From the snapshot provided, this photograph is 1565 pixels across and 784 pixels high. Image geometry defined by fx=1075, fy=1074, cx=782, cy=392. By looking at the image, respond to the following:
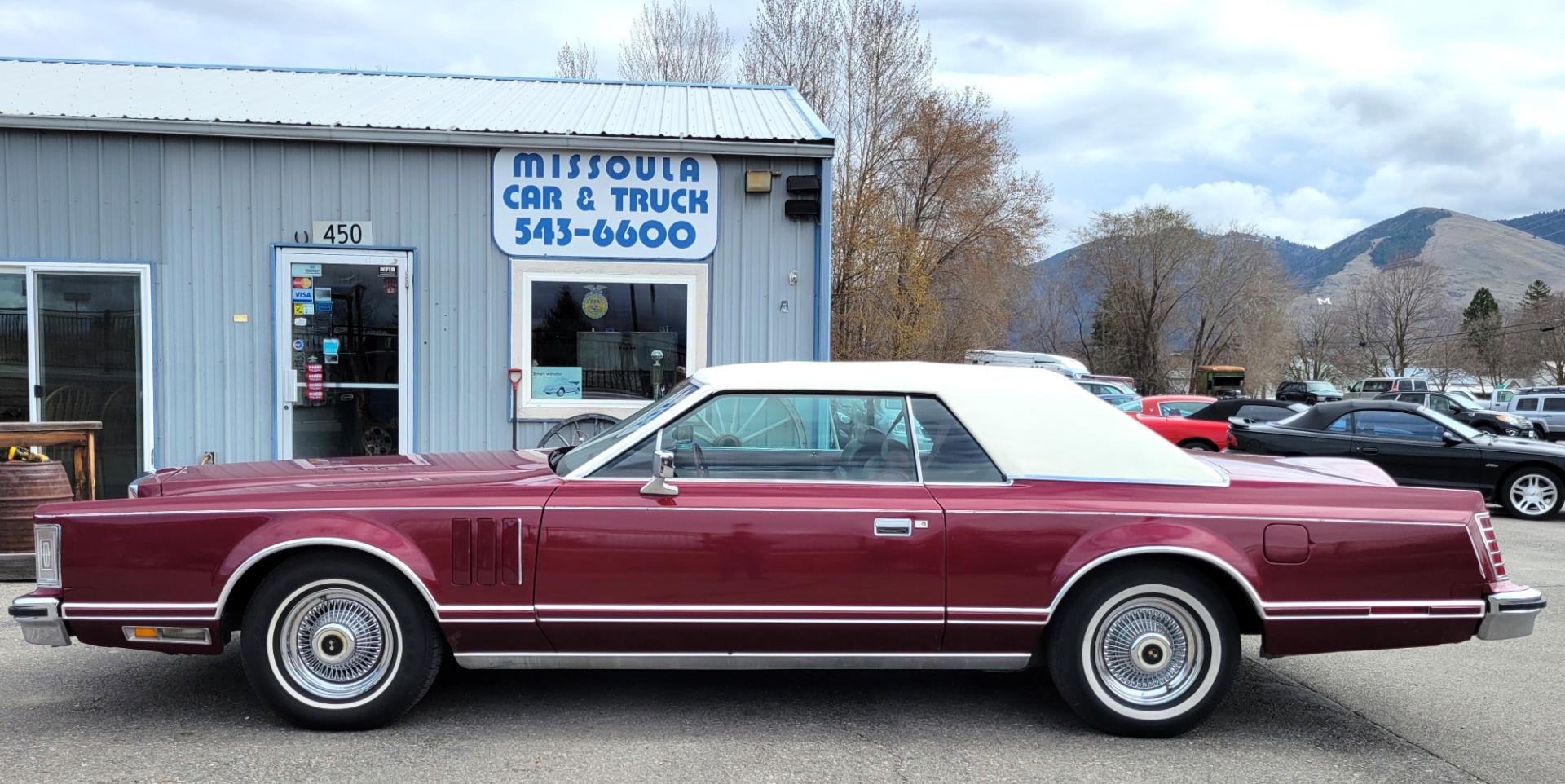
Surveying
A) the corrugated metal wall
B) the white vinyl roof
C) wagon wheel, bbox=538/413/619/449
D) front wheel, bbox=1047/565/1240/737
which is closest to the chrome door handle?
the white vinyl roof

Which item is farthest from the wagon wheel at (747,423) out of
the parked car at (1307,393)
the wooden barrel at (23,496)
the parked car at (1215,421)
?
the parked car at (1307,393)

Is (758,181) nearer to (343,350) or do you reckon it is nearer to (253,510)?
(343,350)

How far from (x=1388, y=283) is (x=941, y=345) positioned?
65.0m

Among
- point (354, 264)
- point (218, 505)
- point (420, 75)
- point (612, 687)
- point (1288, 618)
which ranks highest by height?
point (420, 75)

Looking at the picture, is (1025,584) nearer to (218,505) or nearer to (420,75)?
(218,505)

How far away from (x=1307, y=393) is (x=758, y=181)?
48670 mm

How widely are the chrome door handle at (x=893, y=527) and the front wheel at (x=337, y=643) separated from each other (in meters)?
1.71

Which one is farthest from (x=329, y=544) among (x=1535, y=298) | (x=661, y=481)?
(x=1535, y=298)

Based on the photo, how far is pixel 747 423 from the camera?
430 cm

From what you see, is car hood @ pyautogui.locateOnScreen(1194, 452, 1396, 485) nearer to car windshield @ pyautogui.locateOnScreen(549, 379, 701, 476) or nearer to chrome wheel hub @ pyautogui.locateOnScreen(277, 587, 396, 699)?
car windshield @ pyautogui.locateOnScreen(549, 379, 701, 476)

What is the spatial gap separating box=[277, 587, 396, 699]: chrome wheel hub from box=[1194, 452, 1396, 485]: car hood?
340cm

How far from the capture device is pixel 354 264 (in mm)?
8930

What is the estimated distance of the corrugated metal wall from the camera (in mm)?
8617

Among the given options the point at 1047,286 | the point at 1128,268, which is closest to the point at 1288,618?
the point at 1128,268
